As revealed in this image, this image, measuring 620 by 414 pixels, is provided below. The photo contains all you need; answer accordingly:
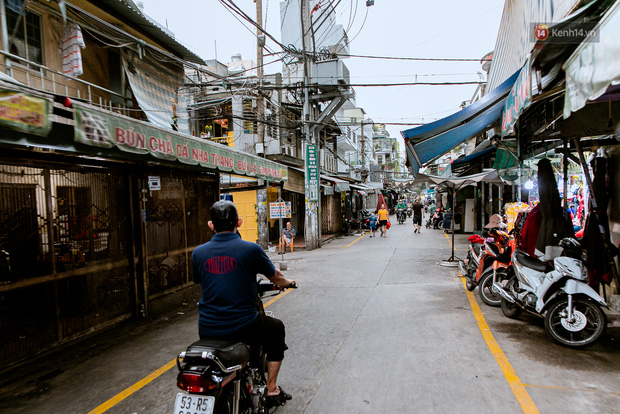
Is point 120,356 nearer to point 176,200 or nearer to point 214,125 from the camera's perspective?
point 176,200

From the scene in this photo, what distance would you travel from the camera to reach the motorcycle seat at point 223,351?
7.48ft

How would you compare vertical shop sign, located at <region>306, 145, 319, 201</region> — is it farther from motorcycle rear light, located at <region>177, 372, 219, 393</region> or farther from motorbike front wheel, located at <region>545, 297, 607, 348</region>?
motorcycle rear light, located at <region>177, 372, 219, 393</region>

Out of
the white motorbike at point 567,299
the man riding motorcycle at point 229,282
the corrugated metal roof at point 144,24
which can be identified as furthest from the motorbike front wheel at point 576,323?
the corrugated metal roof at point 144,24

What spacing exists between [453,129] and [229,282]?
6.03 m

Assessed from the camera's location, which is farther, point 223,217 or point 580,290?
point 580,290

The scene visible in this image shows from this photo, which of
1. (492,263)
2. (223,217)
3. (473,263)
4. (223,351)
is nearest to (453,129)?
(492,263)

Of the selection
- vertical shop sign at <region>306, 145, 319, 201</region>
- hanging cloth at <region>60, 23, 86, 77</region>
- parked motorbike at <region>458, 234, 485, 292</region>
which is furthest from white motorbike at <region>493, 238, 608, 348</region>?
vertical shop sign at <region>306, 145, 319, 201</region>

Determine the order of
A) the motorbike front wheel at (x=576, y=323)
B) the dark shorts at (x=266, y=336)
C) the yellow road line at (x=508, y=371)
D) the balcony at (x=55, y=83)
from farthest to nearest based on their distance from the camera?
the balcony at (x=55, y=83), the motorbike front wheel at (x=576, y=323), the yellow road line at (x=508, y=371), the dark shorts at (x=266, y=336)

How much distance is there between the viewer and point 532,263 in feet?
16.9

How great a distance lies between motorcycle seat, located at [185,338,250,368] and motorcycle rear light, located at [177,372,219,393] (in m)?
0.12

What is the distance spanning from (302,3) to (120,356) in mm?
13625

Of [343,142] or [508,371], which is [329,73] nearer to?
[343,142]

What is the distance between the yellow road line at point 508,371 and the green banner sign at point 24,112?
16.2 ft

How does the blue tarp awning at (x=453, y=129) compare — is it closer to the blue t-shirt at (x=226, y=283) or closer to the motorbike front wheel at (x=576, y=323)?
the motorbike front wheel at (x=576, y=323)
